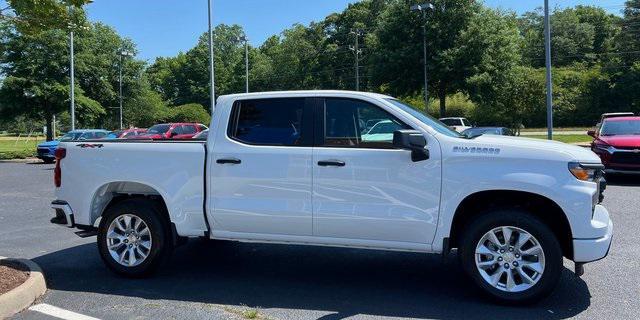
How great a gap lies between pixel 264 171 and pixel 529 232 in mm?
2531

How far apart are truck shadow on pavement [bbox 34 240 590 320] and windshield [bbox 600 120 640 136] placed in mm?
9739

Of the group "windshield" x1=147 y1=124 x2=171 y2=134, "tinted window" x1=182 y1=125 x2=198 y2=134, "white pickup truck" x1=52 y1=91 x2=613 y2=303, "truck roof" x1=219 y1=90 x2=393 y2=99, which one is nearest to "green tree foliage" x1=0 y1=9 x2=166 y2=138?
"windshield" x1=147 y1=124 x2=171 y2=134

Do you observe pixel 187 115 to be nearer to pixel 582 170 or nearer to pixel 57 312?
pixel 57 312

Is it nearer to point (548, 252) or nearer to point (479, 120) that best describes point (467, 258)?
point (548, 252)

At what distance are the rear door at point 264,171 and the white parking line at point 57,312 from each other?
4.92ft

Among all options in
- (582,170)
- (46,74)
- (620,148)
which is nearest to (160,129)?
(46,74)

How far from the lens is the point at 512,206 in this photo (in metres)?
5.26

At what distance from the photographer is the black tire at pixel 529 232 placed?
16.2ft

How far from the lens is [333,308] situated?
5.07 meters

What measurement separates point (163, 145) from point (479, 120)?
5137cm

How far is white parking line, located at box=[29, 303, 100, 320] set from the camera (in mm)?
4918

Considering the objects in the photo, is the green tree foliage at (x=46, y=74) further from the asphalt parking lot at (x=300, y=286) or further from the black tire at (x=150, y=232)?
the black tire at (x=150, y=232)

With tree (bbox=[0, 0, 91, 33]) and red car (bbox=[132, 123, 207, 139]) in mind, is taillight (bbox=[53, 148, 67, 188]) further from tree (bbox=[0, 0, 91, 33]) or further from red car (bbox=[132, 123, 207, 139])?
red car (bbox=[132, 123, 207, 139])

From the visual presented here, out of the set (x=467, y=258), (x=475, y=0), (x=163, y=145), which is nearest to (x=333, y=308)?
(x=467, y=258)
